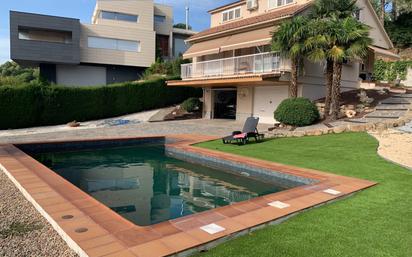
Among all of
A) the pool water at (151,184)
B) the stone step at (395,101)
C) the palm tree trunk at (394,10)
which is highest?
the palm tree trunk at (394,10)

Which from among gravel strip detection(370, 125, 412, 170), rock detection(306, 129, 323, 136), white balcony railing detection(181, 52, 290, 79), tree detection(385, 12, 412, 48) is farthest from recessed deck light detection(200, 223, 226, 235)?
tree detection(385, 12, 412, 48)

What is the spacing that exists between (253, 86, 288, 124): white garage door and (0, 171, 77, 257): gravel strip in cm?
2030

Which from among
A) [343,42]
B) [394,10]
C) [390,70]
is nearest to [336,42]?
[343,42]

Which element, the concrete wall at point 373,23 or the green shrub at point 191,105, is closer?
the concrete wall at point 373,23

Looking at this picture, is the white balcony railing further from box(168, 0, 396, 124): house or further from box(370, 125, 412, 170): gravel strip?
box(370, 125, 412, 170): gravel strip

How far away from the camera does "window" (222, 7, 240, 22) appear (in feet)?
105

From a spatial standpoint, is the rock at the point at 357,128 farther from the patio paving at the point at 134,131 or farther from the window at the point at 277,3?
the window at the point at 277,3

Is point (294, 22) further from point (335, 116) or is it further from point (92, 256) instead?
point (92, 256)

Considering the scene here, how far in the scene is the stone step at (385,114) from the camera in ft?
62.6

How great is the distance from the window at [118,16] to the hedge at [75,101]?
16.4m

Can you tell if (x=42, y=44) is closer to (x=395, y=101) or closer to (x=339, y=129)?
(x=339, y=129)

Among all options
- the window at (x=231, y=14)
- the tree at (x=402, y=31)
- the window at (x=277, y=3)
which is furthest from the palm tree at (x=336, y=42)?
the tree at (x=402, y=31)

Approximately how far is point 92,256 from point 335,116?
18335mm

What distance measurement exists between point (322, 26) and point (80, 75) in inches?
1260
